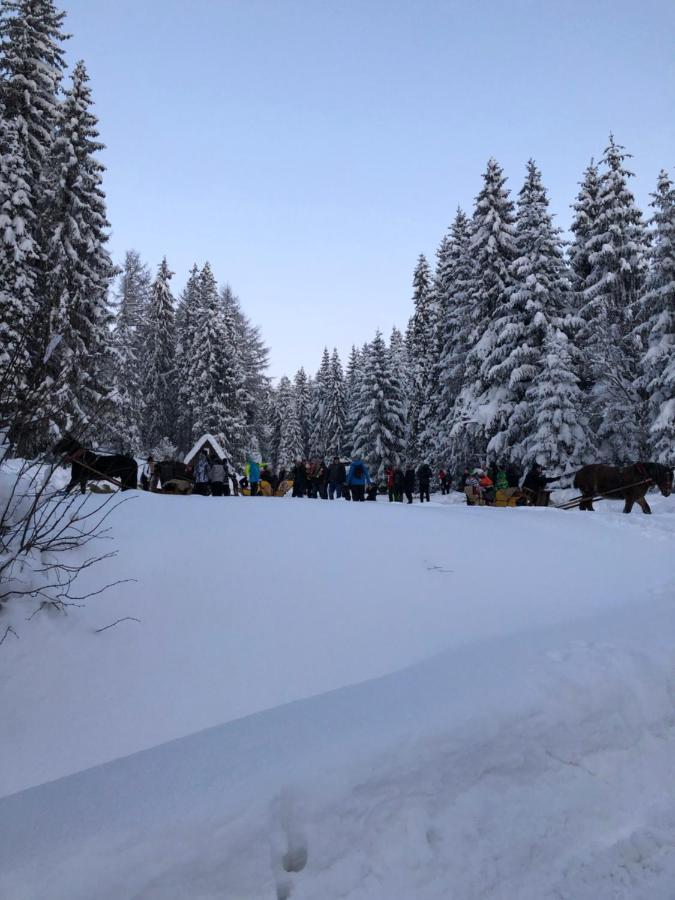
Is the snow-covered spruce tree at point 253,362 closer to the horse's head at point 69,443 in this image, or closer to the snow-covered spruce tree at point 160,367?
the snow-covered spruce tree at point 160,367

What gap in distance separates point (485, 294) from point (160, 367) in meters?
23.4

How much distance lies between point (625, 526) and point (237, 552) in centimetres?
795

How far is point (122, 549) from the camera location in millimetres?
5598

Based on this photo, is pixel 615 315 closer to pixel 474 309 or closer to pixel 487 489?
pixel 474 309

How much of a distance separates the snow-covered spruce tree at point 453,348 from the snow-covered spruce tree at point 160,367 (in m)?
18.6

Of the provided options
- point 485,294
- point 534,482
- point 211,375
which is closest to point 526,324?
point 485,294

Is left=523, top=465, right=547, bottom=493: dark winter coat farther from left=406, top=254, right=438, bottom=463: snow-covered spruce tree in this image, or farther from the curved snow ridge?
left=406, top=254, right=438, bottom=463: snow-covered spruce tree

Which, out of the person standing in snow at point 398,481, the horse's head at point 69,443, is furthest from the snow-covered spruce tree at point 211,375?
the horse's head at point 69,443

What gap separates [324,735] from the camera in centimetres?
371

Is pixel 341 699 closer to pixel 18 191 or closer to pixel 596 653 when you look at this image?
pixel 596 653

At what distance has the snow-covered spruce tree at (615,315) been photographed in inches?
888

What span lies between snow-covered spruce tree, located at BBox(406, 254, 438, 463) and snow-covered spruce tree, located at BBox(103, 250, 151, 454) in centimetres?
1502

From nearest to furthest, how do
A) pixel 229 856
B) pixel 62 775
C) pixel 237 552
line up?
pixel 229 856
pixel 62 775
pixel 237 552

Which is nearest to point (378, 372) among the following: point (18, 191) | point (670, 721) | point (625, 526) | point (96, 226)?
point (96, 226)
